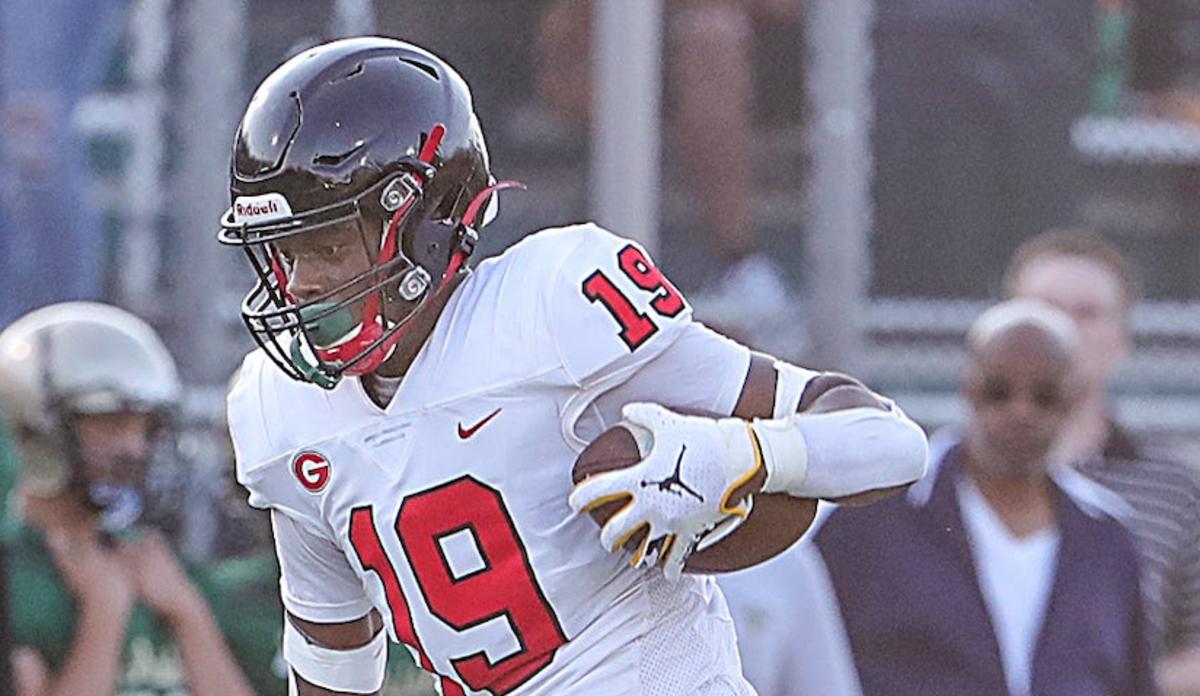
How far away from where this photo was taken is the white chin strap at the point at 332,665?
3244 mm

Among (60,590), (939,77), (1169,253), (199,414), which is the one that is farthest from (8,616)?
(1169,253)

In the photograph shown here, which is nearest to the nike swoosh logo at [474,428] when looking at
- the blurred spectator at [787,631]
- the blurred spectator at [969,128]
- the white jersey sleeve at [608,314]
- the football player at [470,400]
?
the football player at [470,400]

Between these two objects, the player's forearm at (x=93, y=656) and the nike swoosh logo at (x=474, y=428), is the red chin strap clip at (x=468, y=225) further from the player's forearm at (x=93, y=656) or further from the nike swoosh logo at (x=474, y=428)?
the player's forearm at (x=93, y=656)

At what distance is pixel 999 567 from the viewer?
186 inches

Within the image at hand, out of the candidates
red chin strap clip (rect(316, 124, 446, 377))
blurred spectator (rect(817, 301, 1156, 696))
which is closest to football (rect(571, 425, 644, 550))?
red chin strap clip (rect(316, 124, 446, 377))

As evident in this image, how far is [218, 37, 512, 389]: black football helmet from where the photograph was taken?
114 inches

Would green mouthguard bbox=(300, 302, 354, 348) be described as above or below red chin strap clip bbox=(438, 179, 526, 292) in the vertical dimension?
below

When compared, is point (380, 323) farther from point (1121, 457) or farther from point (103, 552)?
point (1121, 457)

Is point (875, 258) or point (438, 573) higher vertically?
point (438, 573)

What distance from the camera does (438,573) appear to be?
9.77ft

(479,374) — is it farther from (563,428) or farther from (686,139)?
(686,139)

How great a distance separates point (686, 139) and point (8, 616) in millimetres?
2666

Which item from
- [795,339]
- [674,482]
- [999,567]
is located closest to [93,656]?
[999,567]

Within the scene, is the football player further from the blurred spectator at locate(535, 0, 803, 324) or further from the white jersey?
the blurred spectator at locate(535, 0, 803, 324)
